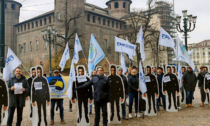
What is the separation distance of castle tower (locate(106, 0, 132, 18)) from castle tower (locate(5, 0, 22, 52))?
101 ft

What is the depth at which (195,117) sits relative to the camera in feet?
32.2

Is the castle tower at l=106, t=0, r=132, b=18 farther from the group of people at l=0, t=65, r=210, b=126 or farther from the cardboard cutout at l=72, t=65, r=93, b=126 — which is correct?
the cardboard cutout at l=72, t=65, r=93, b=126

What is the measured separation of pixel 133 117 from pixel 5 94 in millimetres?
5258

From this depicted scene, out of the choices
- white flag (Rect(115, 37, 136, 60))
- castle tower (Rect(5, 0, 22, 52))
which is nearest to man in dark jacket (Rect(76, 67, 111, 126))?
white flag (Rect(115, 37, 136, 60))

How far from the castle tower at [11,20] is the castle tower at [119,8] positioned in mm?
30908

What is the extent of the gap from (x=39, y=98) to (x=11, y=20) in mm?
72835

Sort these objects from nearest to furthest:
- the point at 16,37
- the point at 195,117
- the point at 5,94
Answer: the point at 5,94 → the point at 195,117 → the point at 16,37

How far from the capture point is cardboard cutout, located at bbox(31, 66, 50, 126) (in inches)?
333

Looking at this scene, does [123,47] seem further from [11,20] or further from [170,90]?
[11,20]

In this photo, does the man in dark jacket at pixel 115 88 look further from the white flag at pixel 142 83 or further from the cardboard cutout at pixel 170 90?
the cardboard cutout at pixel 170 90

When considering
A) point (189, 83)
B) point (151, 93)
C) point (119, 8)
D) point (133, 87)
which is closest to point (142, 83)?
point (133, 87)

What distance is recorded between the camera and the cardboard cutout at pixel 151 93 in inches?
418

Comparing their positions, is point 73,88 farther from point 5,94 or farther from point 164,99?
point 164,99

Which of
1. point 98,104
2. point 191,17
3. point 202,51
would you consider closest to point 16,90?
point 98,104
